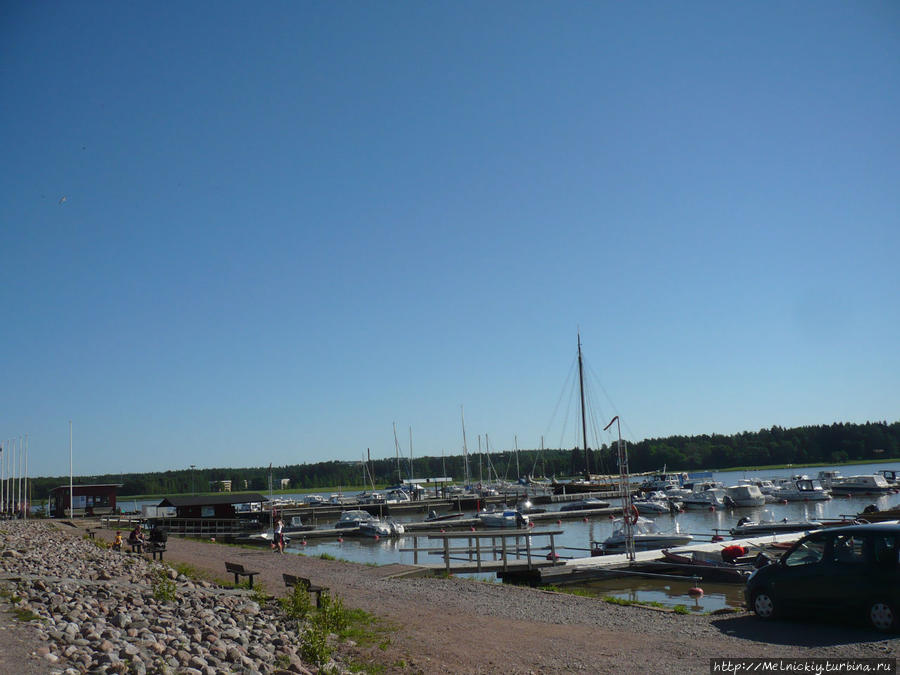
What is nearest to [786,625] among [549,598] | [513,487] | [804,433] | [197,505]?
[549,598]

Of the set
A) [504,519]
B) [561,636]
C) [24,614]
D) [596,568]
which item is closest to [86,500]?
[504,519]

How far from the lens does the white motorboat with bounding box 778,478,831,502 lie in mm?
76750

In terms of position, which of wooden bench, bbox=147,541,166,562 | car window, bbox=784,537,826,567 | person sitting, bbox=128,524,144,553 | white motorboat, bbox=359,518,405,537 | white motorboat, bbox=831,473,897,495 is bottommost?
white motorboat, bbox=831,473,897,495

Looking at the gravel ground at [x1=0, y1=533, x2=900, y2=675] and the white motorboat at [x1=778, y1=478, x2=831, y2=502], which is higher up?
the gravel ground at [x1=0, y1=533, x2=900, y2=675]

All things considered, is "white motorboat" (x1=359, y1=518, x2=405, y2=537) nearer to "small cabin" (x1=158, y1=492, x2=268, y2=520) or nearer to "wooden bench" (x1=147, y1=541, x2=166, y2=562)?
"small cabin" (x1=158, y1=492, x2=268, y2=520)

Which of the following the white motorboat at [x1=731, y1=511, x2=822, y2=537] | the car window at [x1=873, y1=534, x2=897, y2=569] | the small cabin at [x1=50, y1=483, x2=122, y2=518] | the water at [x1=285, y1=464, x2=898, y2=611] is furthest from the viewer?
the small cabin at [x1=50, y1=483, x2=122, y2=518]

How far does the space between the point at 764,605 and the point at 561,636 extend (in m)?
3.88

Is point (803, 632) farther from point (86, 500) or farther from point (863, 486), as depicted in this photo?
point (863, 486)

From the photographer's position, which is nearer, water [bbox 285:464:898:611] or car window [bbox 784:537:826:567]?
car window [bbox 784:537:826:567]

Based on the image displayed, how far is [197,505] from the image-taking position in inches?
2598

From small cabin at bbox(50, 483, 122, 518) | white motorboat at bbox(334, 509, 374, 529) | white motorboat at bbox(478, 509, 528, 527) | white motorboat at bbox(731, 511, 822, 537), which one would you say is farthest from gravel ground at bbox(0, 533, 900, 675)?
small cabin at bbox(50, 483, 122, 518)

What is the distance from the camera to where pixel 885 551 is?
37.6 ft

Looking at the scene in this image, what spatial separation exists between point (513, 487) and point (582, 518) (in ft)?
171

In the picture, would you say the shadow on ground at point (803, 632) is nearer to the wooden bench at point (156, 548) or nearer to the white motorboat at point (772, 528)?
the wooden bench at point (156, 548)
